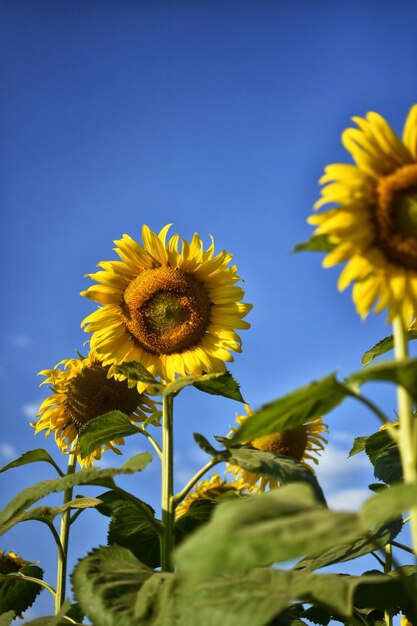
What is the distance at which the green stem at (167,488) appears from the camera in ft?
8.63

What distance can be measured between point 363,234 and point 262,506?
0.90 m

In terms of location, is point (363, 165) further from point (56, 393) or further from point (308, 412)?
point (56, 393)

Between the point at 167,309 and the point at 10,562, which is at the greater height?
the point at 167,309

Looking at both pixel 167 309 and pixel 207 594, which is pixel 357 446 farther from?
pixel 207 594

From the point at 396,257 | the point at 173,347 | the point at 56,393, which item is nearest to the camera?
the point at 396,257

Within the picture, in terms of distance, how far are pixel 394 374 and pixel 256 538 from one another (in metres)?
0.57

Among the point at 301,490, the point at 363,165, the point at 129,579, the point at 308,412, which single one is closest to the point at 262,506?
the point at 301,490

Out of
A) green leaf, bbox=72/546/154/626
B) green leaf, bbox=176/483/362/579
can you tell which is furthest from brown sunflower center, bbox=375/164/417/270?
green leaf, bbox=72/546/154/626

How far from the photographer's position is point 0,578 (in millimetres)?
3451

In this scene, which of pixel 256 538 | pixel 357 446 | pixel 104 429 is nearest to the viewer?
pixel 256 538

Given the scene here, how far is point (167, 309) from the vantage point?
3.73 m

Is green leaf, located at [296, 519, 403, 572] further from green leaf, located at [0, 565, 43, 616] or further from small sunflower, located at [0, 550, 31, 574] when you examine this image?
small sunflower, located at [0, 550, 31, 574]

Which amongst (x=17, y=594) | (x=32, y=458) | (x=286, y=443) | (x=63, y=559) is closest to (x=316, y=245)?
(x=32, y=458)

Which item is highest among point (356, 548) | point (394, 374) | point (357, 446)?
point (357, 446)
